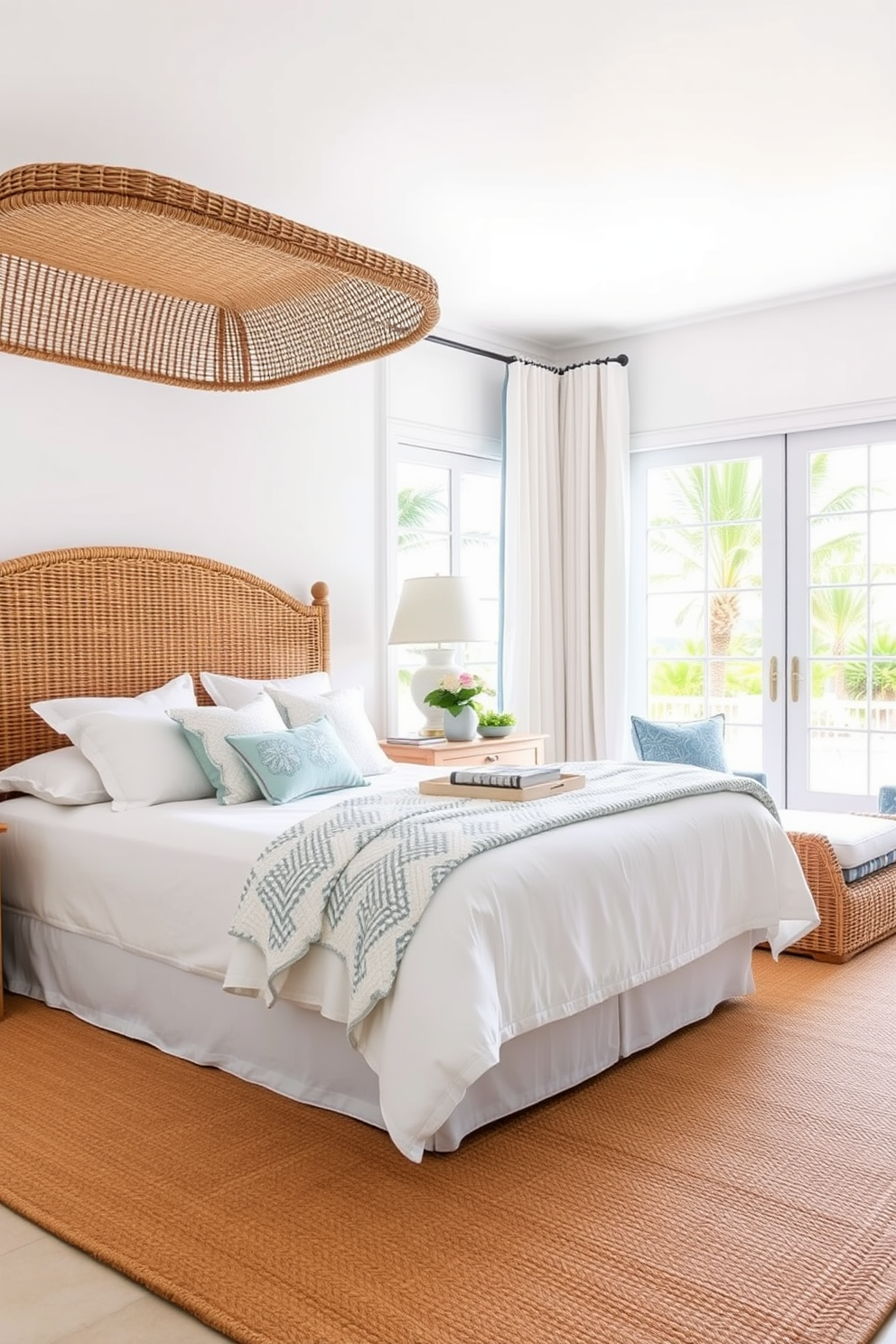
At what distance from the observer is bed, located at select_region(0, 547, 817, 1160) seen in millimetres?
2297

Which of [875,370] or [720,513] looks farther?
[720,513]

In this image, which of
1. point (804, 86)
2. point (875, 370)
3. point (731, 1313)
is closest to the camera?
point (731, 1313)

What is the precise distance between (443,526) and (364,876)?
11.4 ft

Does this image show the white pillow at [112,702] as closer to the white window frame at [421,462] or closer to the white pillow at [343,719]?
the white pillow at [343,719]

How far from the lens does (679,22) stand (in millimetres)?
2912

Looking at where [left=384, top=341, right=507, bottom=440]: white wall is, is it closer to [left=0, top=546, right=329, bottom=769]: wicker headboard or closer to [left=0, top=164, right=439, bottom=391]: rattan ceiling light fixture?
[left=0, top=546, right=329, bottom=769]: wicker headboard

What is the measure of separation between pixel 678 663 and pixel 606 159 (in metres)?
2.84

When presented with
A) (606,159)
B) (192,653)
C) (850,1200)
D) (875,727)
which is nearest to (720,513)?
(875,727)

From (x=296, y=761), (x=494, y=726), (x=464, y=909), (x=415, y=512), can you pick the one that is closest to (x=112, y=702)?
(x=296, y=761)

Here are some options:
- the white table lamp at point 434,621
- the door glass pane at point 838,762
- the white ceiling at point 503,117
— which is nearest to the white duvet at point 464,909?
the white table lamp at point 434,621

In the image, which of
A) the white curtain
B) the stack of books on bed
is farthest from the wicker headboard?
the stack of books on bed

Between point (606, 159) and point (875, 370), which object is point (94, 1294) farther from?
point (875, 370)

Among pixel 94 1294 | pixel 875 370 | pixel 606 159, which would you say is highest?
pixel 606 159

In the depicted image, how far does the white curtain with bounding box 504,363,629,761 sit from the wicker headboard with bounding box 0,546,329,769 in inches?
55.2
